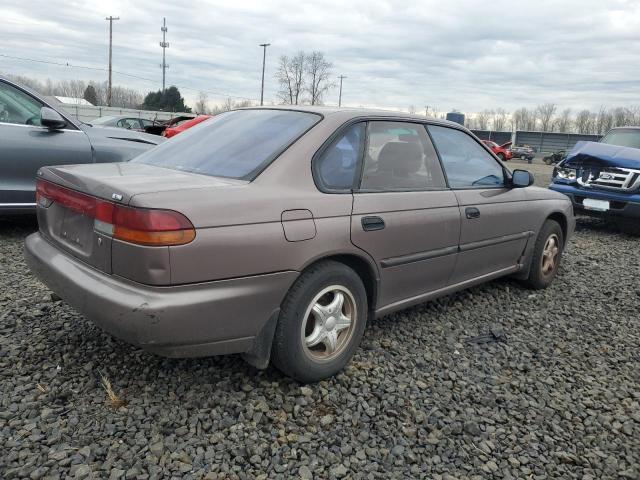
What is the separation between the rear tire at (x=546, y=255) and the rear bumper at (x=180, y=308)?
2.90 m

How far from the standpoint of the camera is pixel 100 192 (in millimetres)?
2385

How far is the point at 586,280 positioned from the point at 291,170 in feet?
12.5

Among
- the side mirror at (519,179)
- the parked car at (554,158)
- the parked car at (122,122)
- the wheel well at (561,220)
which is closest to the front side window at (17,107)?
the side mirror at (519,179)

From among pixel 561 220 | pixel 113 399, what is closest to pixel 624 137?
pixel 561 220

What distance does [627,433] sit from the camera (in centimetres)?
257

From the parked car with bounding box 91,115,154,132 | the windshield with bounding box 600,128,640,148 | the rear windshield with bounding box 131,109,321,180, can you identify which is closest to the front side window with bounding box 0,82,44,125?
the rear windshield with bounding box 131,109,321,180

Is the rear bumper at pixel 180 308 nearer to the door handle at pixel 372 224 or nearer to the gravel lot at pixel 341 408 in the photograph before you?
the gravel lot at pixel 341 408

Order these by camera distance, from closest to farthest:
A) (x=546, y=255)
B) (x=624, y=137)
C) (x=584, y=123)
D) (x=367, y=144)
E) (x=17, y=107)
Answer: (x=367, y=144)
(x=546, y=255)
(x=17, y=107)
(x=624, y=137)
(x=584, y=123)

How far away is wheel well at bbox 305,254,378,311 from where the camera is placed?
2855 mm

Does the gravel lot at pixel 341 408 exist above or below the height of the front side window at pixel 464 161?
below

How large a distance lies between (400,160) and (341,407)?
1573 mm

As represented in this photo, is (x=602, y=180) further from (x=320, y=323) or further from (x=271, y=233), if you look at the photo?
(x=271, y=233)

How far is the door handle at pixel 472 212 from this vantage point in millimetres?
3598

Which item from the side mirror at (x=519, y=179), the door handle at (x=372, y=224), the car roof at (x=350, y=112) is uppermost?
the car roof at (x=350, y=112)
